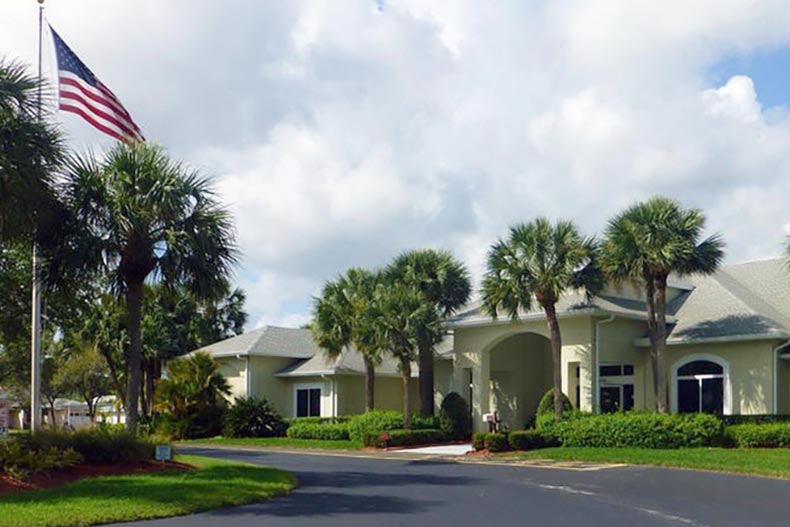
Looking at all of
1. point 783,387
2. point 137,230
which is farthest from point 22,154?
point 783,387

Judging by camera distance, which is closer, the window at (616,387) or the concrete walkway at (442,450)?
the concrete walkway at (442,450)

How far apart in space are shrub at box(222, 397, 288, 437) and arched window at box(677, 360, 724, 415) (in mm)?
17502

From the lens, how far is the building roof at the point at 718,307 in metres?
30.4

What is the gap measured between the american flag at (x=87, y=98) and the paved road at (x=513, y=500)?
966 centimetres

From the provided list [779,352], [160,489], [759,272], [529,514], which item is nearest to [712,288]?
[759,272]

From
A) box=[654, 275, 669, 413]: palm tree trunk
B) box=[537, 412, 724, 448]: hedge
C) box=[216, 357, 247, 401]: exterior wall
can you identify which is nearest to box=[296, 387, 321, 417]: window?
box=[216, 357, 247, 401]: exterior wall

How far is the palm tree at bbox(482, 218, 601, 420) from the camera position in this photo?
29344 mm

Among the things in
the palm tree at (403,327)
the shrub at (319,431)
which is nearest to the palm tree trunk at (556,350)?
the palm tree at (403,327)

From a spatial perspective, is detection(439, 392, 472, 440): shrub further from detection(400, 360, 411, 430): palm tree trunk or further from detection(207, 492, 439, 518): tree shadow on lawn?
detection(207, 492, 439, 518): tree shadow on lawn

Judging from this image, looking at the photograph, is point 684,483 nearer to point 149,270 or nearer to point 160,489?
point 160,489

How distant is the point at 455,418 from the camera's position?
34594mm

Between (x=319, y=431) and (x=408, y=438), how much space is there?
6099 millimetres

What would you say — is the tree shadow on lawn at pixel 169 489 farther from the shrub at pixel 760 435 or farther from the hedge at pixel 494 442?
the shrub at pixel 760 435

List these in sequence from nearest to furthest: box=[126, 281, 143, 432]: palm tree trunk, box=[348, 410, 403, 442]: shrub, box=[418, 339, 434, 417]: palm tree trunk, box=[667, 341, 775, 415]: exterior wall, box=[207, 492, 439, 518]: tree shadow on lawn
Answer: box=[207, 492, 439, 518]: tree shadow on lawn < box=[126, 281, 143, 432]: palm tree trunk < box=[667, 341, 775, 415]: exterior wall < box=[348, 410, 403, 442]: shrub < box=[418, 339, 434, 417]: palm tree trunk
